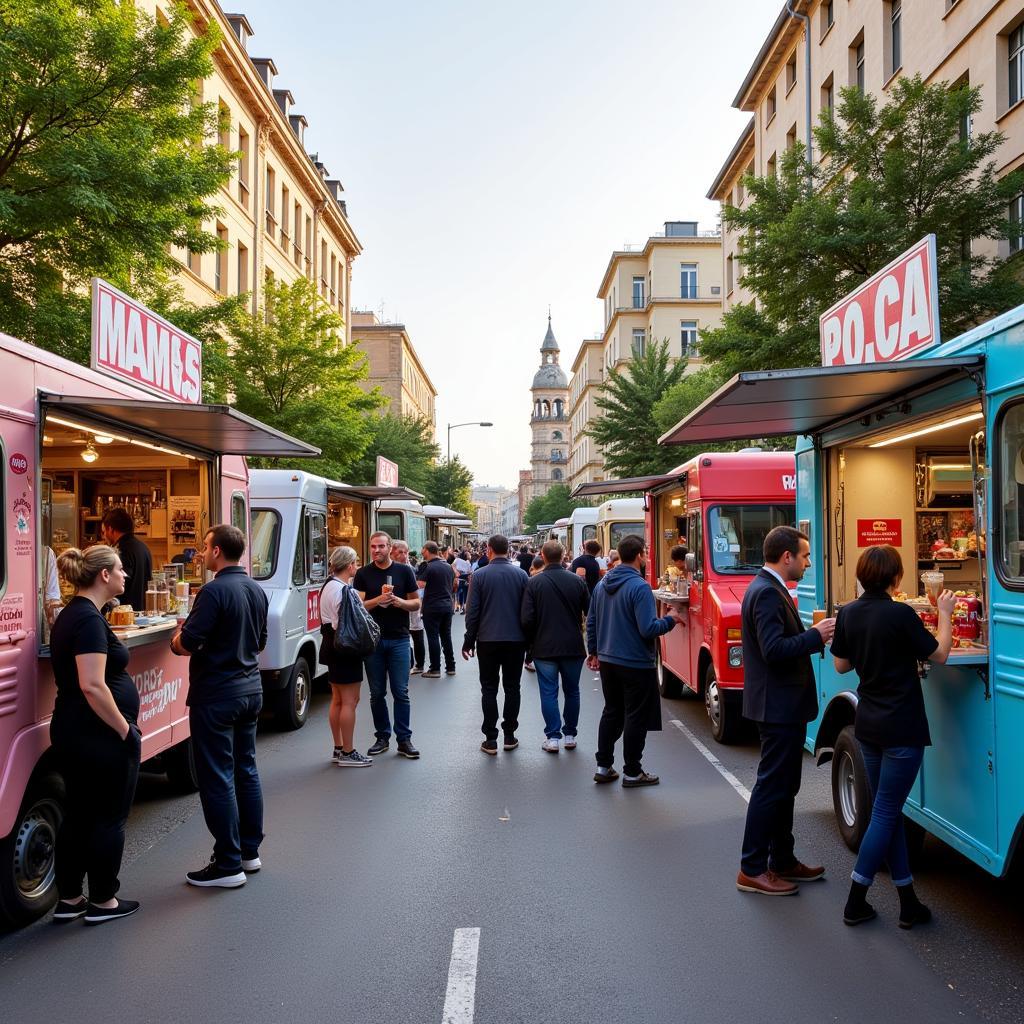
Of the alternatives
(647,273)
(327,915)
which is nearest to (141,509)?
(327,915)

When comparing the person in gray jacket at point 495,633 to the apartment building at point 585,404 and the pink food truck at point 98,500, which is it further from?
the apartment building at point 585,404

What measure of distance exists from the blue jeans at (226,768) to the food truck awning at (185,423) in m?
1.79

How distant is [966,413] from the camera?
505cm

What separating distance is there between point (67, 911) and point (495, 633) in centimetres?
453

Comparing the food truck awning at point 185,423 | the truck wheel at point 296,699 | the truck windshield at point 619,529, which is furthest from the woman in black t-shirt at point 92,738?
the truck windshield at point 619,529

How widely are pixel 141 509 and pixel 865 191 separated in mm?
12347

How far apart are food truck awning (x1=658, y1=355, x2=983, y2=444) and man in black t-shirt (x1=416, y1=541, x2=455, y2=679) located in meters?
6.89

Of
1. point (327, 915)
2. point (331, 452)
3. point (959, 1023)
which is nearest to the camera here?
point (959, 1023)

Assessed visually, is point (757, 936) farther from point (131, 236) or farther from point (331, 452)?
point (331, 452)

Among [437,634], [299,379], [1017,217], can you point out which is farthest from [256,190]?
[1017,217]

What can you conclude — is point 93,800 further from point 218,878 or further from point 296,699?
point 296,699

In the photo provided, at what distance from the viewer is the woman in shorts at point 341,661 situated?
788 cm

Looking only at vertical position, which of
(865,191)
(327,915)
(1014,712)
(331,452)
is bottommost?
(327,915)

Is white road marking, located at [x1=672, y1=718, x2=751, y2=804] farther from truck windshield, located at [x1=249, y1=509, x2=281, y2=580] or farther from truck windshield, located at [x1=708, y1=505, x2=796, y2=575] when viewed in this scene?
truck windshield, located at [x1=249, y1=509, x2=281, y2=580]
